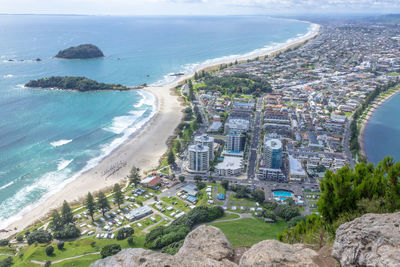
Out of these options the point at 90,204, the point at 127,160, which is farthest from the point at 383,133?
the point at 90,204

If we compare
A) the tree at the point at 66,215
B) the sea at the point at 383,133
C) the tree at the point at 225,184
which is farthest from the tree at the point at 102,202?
the sea at the point at 383,133

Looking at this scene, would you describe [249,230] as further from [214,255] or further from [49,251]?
[49,251]

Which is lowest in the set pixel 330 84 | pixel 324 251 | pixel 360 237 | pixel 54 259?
pixel 54 259

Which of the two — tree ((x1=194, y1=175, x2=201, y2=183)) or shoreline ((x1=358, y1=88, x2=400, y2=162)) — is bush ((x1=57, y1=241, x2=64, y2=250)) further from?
shoreline ((x1=358, y1=88, x2=400, y2=162))

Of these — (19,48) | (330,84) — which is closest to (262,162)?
(330,84)

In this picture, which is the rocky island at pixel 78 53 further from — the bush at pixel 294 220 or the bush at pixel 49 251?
the bush at pixel 294 220

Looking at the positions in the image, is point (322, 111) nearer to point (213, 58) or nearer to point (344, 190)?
point (344, 190)

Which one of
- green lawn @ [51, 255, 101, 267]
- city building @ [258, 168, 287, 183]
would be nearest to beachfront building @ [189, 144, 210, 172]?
city building @ [258, 168, 287, 183]
